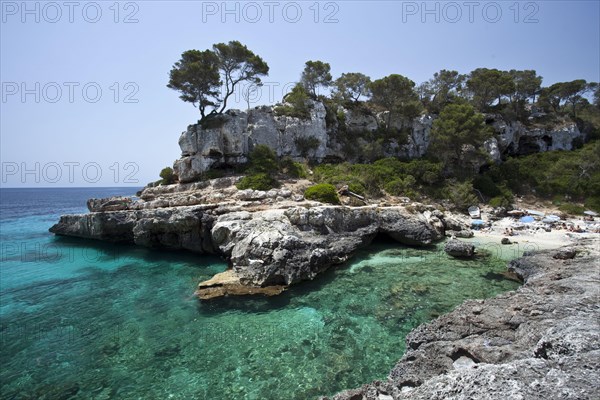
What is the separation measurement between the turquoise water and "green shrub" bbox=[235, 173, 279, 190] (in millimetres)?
9110

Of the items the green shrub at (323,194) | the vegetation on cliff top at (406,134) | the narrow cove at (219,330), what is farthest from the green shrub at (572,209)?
the green shrub at (323,194)

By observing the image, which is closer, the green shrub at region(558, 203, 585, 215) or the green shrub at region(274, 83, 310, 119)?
the green shrub at region(558, 203, 585, 215)

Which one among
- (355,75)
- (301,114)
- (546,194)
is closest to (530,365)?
(301,114)

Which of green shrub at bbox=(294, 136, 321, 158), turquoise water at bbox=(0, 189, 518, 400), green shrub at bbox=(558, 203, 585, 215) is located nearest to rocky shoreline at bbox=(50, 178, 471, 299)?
turquoise water at bbox=(0, 189, 518, 400)

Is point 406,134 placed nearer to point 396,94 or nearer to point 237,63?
point 396,94

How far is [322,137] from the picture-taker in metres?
37.0

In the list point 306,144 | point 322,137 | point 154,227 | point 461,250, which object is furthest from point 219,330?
point 322,137

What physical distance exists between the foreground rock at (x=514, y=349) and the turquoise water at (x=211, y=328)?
68.5 inches

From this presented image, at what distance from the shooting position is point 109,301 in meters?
13.9

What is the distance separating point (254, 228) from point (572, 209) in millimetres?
32198

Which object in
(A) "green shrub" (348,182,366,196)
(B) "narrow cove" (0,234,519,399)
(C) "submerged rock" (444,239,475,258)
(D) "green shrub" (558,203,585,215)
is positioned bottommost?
(B) "narrow cove" (0,234,519,399)

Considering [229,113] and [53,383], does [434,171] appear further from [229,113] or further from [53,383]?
[53,383]

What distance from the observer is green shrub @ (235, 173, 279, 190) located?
1024 inches

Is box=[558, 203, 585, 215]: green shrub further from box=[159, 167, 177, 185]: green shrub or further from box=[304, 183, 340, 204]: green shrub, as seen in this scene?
box=[159, 167, 177, 185]: green shrub
